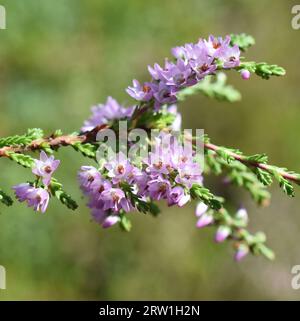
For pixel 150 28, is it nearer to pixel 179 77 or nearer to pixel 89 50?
pixel 89 50

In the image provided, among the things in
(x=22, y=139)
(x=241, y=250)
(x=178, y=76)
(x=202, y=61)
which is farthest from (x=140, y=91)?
(x=241, y=250)

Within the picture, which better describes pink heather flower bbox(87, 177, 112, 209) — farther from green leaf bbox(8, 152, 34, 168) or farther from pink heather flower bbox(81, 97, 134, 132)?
pink heather flower bbox(81, 97, 134, 132)

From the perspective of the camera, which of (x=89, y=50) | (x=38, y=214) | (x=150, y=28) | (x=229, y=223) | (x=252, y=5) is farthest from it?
(x=252, y=5)

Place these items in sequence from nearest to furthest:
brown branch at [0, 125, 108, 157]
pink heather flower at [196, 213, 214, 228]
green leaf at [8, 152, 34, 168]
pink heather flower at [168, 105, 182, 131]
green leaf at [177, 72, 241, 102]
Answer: green leaf at [8, 152, 34, 168]
brown branch at [0, 125, 108, 157]
pink heather flower at [168, 105, 182, 131]
pink heather flower at [196, 213, 214, 228]
green leaf at [177, 72, 241, 102]

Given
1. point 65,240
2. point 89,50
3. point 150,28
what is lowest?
point 65,240

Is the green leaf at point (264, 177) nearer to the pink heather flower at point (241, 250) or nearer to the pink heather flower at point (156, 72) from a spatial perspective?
the pink heather flower at point (156, 72)

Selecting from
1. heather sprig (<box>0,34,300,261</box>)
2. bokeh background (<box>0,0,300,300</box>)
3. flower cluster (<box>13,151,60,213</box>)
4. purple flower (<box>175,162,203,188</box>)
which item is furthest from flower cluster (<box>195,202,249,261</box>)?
bokeh background (<box>0,0,300,300</box>)
